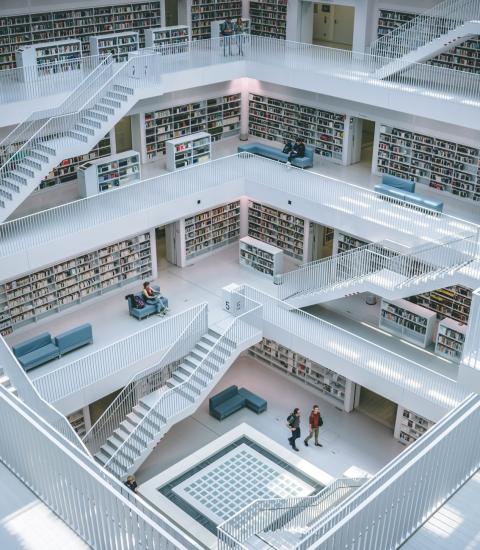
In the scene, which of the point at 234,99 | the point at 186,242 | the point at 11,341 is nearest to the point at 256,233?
the point at 186,242

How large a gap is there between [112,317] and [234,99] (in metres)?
9.20

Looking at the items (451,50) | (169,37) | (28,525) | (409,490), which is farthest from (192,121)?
(409,490)

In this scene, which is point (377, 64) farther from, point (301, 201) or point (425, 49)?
point (301, 201)

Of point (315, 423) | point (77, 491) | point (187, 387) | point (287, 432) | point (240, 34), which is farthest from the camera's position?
point (240, 34)

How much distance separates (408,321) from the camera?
55.0ft

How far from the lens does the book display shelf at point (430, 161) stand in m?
18.3

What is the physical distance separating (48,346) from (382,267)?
7.64 meters

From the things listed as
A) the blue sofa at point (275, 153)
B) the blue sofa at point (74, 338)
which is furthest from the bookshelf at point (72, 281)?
the blue sofa at point (275, 153)

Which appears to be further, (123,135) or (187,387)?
(123,135)

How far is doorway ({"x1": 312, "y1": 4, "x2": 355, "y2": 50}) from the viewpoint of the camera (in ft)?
89.8

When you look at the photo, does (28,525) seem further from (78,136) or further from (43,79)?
(43,79)

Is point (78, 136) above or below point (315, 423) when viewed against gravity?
above

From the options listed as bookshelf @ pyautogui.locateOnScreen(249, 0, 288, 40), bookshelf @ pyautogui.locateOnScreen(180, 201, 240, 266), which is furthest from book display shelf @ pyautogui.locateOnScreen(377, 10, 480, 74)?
bookshelf @ pyautogui.locateOnScreen(180, 201, 240, 266)

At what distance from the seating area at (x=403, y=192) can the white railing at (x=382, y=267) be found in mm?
1505
